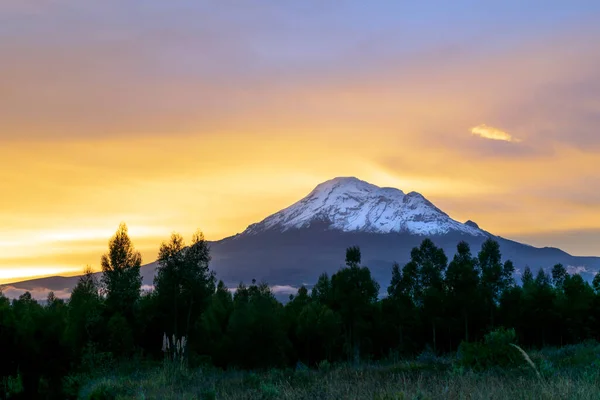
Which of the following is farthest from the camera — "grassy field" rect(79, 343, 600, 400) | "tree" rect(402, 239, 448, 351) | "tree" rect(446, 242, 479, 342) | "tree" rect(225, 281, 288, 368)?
"tree" rect(402, 239, 448, 351)

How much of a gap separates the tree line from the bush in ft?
94.8

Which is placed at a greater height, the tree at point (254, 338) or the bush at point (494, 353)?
the bush at point (494, 353)

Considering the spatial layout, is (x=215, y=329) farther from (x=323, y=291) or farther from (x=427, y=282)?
(x=427, y=282)

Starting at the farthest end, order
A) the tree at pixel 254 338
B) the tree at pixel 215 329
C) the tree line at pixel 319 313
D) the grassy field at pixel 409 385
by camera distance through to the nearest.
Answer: the tree at pixel 215 329
the tree line at pixel 319 313
the tree at pixel 254 338
the grassy field at pixel 409 385

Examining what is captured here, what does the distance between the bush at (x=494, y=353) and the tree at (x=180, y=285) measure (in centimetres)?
4117

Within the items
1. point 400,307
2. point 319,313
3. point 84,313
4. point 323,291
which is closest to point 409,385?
point 84,313

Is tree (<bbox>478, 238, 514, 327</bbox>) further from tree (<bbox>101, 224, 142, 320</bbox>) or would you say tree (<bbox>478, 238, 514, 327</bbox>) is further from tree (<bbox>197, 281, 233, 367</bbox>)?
tree (<bbox>101, 224, 142, 320</bbox>)

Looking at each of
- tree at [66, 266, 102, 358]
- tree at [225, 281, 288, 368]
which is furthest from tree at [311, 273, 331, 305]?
tree at [66, 266, 102, 358]

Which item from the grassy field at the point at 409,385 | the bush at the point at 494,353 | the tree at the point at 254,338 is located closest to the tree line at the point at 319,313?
the tree at the point at 254,338

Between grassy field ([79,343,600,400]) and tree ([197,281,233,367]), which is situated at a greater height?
grassy field ([79,343,600,400])

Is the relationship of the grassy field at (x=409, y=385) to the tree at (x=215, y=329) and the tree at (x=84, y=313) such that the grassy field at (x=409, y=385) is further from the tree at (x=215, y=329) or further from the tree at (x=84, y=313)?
the tree at (x=215, y=329)

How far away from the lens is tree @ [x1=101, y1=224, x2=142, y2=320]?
2319 inches

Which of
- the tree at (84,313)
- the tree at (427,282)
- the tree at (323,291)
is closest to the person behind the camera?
the tree at (84,313)

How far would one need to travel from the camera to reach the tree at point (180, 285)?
5844 cm
